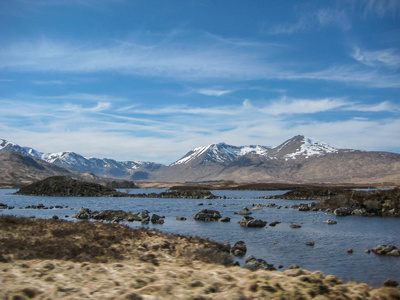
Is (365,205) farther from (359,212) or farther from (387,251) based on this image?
(387,251)

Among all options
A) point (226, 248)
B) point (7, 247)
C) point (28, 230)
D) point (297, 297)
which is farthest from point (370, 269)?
point (28, 230)

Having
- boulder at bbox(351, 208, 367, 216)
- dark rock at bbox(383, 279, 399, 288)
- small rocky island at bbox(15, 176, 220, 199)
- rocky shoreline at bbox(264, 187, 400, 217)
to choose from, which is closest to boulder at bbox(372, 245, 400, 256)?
dark rock at bbox(383, 279, 399, 288)

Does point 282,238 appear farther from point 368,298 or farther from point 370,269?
point 368,298

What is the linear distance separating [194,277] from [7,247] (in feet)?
50.0

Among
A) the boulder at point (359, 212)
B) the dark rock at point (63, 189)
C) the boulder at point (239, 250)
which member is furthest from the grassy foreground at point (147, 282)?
the dark rock at point (63, 189)

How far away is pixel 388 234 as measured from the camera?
148ft

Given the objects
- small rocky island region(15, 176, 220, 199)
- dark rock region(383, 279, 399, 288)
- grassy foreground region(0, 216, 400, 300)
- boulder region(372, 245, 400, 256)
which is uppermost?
grassy foreground region(0, 216, 400, 300)

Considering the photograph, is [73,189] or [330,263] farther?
[73,189]

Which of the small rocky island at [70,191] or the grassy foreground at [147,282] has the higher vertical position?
the grassy foreground at [147,282]

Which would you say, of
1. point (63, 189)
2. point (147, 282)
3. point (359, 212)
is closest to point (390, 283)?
point (147, 282)

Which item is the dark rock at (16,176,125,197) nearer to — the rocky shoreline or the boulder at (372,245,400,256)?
the rocky shoreline

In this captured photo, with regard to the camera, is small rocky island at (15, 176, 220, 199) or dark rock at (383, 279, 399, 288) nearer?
dark rock at (383, 279, 399, 288)

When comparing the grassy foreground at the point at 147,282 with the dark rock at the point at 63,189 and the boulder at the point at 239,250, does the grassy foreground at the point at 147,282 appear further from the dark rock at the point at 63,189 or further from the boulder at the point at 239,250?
the dark rock at the point at 63,189

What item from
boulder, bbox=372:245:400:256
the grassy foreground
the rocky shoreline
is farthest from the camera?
the rocky shoreline
